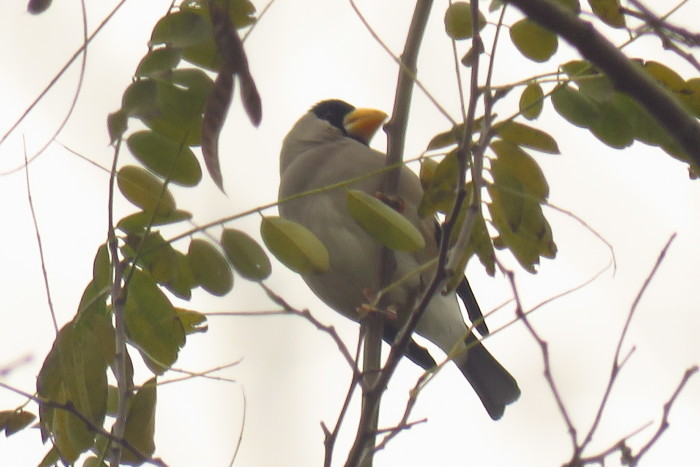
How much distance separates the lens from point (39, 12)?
4.56ft

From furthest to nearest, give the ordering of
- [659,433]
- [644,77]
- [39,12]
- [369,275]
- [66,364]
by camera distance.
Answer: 1. [369,275]
2. [66,364]
3. [659,433]
4. [39,12]
5. [644,77]

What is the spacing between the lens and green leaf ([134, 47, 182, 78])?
6.39ft

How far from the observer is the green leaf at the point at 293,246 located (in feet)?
6.43

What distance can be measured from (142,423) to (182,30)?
804 mm

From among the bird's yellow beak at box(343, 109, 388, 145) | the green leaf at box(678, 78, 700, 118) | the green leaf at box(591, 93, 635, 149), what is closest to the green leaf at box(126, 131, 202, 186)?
the green leaf at box(591, 93, 635, 149)

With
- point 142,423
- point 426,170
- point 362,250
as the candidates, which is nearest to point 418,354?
point 362,250

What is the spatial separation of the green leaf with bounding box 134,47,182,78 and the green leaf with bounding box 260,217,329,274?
13.7 inches

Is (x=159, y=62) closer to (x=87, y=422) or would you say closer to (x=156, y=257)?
(x=156, y=257)

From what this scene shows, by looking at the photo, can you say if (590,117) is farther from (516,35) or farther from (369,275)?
(369,275)

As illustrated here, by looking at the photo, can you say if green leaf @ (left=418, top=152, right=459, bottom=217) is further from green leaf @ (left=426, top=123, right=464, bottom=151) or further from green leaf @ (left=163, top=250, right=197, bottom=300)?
green leaf @ (left=163, top=250, right=197, bottom=300)

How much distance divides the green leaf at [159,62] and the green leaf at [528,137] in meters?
0.68

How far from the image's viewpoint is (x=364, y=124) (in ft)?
14.8

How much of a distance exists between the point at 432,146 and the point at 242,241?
46 cm

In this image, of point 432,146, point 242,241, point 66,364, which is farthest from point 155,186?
point 432,146
